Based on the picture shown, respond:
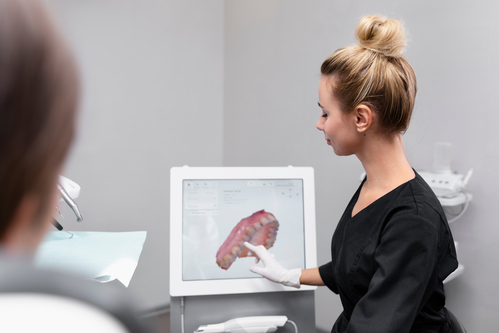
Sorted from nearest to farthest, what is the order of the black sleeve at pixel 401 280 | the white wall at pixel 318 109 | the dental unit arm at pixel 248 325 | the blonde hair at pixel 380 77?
the black sleeve at pixel 401 280
the blonde hair at pixel 380 77
the dental unit arm at pixel 248 325
the white wall at pixel 318 109

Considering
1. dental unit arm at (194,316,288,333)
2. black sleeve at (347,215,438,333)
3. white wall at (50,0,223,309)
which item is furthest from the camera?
white wall at (50,0,223,309)

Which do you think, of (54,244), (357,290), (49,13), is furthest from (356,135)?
(54,244)

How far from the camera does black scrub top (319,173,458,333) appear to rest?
749mm

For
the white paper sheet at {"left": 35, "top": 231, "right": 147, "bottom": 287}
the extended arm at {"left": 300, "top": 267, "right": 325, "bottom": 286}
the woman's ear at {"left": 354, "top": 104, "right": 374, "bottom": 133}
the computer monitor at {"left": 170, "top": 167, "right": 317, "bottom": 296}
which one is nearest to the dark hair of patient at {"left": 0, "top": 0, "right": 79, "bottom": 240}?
the white paper sheet at {"left": 35, "top": 231, "right": 147, "bottom": 287}

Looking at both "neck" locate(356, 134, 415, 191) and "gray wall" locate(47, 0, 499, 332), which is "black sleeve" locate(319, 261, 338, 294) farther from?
"gray wall" locate(47, 0, 499, 332)

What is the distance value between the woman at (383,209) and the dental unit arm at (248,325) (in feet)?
0.62

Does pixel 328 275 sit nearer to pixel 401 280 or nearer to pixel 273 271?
pixel 273 271

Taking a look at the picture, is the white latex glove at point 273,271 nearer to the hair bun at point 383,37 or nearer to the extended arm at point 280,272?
the extended arm at point 280,272

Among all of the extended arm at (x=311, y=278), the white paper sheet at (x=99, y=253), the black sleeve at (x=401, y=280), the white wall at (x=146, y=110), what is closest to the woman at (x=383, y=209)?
the black sleeve at (x=401, y=280)

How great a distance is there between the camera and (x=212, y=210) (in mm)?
1126

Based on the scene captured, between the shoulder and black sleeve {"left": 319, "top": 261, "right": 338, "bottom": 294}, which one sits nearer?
the shoulder

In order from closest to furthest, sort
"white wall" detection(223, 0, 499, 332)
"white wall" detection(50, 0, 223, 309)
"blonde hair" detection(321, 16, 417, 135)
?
"blonde hair" detection(321, 16, 417, 135), "white wall" detection(223, 0, 499, 332), "white wall" detection(50, 0, 223, 309)

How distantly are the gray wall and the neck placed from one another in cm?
85

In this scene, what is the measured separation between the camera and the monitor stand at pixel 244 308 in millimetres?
1104
